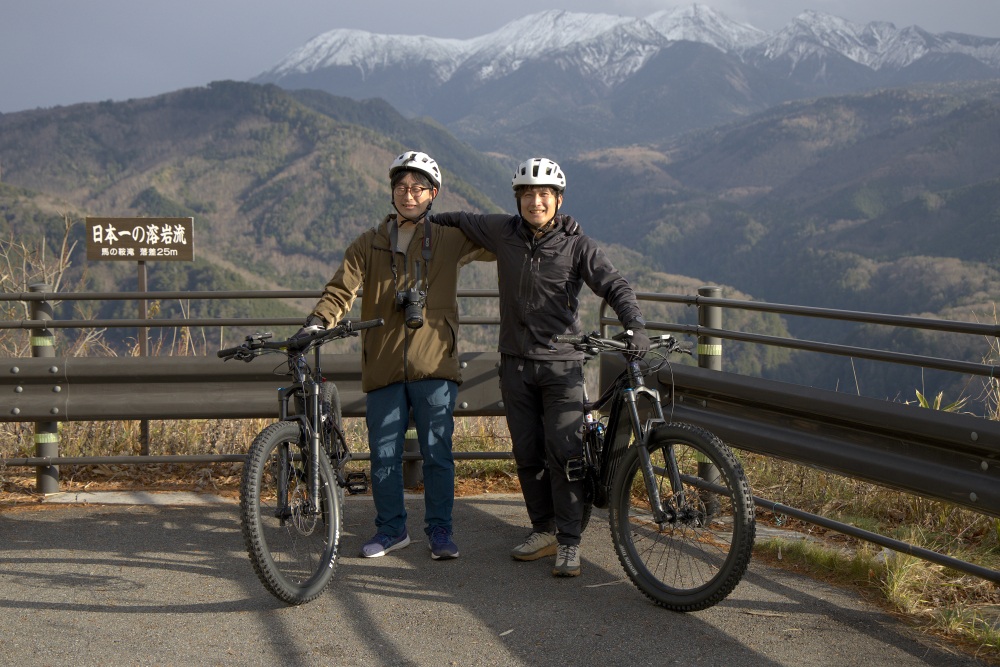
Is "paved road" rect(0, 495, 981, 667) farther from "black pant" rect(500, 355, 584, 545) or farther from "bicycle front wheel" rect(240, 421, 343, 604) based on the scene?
"black pant" rect(500, 355, 584, 545)

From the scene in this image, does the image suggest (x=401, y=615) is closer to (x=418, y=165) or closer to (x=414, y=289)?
(x=414, y=289)

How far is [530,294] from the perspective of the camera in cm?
502

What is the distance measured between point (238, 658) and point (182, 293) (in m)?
3.23

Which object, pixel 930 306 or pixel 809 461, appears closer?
pixel 809 461

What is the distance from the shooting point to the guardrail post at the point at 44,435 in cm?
640

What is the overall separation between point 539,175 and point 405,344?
1.02 meters

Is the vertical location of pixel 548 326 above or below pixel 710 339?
above

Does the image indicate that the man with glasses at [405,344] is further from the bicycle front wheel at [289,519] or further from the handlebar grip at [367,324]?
the bicycle front wheel at [289,519]

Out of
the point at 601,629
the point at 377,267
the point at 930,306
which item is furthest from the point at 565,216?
the point at 930,306

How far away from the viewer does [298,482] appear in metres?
4.52

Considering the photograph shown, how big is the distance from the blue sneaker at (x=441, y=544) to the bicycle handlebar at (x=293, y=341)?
3.56 ft

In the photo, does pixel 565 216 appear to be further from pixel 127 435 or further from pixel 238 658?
pixel 127 435

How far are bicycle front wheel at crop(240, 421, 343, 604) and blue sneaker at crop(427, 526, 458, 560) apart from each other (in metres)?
0.63

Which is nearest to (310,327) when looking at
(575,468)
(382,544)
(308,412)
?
(308,412)
